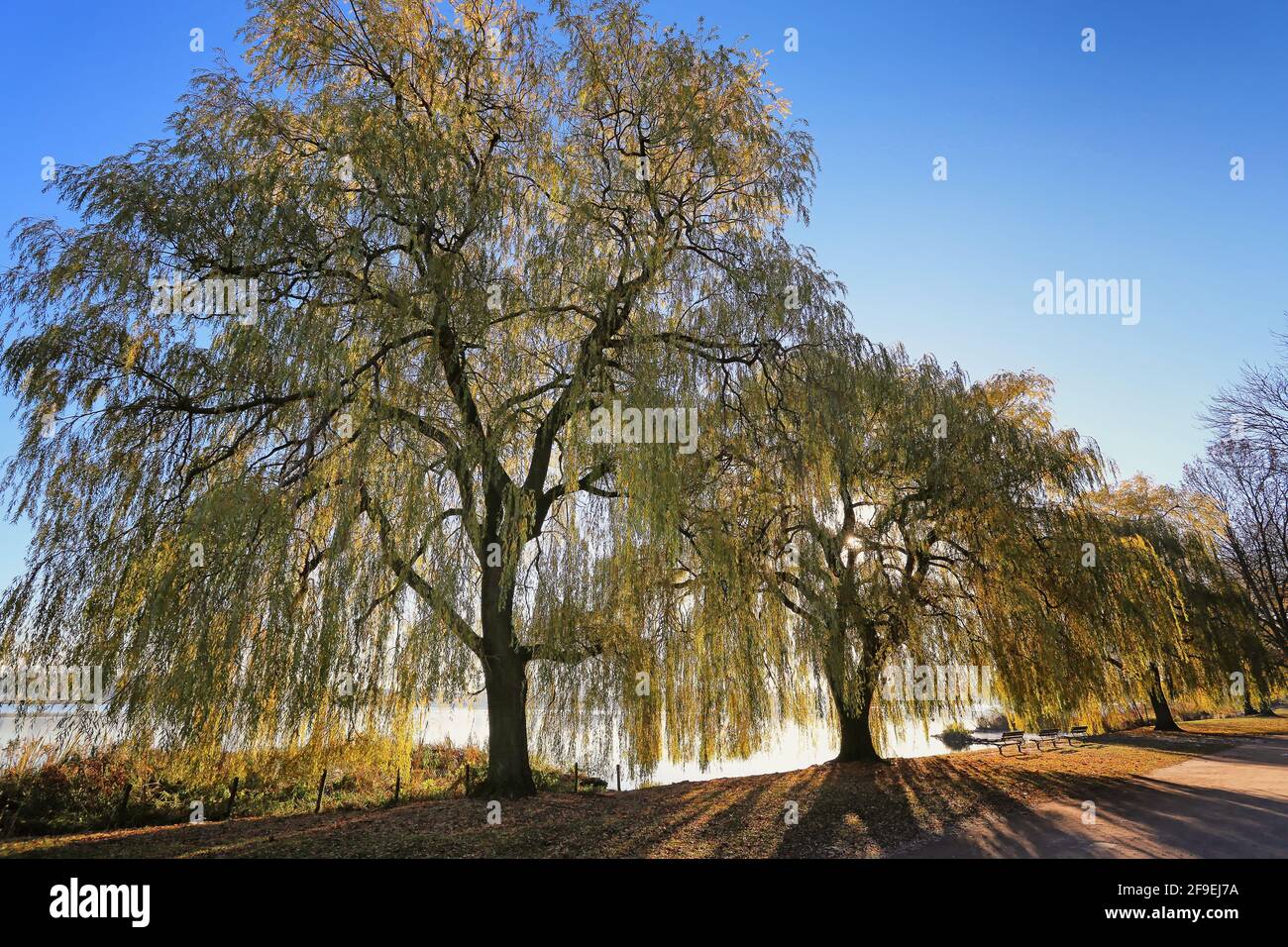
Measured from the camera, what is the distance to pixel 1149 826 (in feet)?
23.5

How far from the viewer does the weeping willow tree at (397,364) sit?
730 centimetres

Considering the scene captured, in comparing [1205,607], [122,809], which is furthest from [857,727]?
[122,809]

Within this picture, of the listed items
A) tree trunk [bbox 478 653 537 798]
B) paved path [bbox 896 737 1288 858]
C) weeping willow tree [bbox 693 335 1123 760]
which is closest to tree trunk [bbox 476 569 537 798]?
tree trunk [bbox 478 653 537 798]

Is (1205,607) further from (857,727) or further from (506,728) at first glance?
(506,728)

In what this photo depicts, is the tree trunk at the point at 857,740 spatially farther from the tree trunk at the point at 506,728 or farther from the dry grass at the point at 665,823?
the tree trunk at the point at 506,728

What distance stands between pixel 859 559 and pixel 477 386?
26.6ft

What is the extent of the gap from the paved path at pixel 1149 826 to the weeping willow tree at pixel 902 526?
7.81 ft

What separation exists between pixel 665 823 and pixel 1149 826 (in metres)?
5.56

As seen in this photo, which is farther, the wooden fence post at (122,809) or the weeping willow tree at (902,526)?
the weeping willow tree at (902,526)

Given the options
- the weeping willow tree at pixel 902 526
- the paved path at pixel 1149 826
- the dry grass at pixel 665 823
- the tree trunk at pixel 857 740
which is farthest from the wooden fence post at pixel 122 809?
the tree trunk at pixel 857 740

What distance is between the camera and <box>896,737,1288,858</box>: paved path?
6207mm

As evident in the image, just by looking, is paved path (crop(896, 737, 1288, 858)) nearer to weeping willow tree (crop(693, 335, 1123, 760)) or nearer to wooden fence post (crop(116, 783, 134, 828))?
weeping willow tree (crop(693, 335, 1123, 760))
